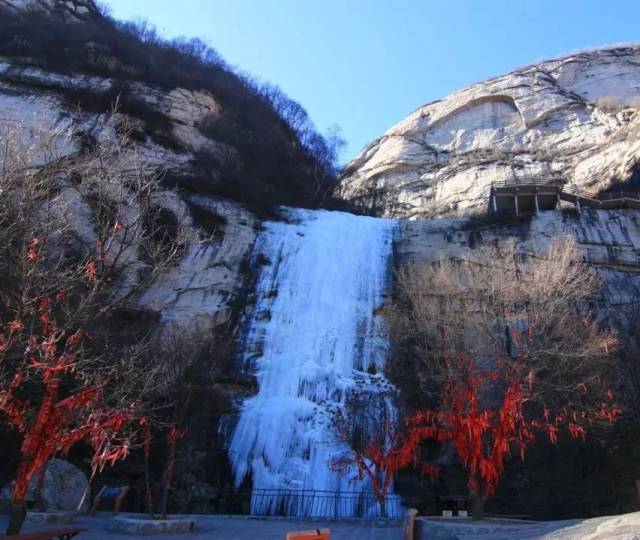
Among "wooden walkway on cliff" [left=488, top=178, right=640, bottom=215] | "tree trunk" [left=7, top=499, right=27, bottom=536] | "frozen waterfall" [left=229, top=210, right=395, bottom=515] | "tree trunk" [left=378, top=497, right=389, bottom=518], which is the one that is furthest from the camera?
"wooden walkway on cliff" [left=488, top=178, right=640, bottom=215]

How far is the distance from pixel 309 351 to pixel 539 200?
1383cm

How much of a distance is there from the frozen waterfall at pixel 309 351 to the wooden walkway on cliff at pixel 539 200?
5.18 metres

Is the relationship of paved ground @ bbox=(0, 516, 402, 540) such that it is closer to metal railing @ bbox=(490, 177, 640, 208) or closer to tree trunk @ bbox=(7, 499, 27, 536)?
tree trunk @ bbox=(7, 499, 27, 536)

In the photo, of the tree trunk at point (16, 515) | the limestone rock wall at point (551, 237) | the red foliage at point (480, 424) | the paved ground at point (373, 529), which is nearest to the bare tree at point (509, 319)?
the red foliage at point (480, 424)

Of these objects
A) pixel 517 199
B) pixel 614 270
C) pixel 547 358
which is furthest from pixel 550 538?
pixel 517 199

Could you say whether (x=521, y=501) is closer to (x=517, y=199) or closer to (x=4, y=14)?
(x=517, y=199)

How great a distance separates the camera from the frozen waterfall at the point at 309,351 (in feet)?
49.5

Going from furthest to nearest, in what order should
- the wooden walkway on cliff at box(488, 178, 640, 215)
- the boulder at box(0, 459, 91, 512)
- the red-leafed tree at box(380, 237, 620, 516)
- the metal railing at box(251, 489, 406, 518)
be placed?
the wooden walkway on cliff at box(488, 178, 640, 215) < the metal railing at box(251, 489, 406, 518) < the boulder at box(0, 459, 91, 512) < the red-leafed tree at box(380, 237, 620, 516)

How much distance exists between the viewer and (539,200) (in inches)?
1011

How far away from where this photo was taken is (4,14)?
35375 mm

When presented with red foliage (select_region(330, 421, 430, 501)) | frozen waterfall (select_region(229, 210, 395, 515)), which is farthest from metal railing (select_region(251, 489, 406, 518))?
red foliage (select_region(330, 421, 430, 501))

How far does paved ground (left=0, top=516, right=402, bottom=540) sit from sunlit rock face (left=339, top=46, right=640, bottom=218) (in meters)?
23.9

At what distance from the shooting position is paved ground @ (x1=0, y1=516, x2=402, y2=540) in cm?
937

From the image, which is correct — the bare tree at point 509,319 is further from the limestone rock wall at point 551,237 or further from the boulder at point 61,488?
the boulder at point 61,488
